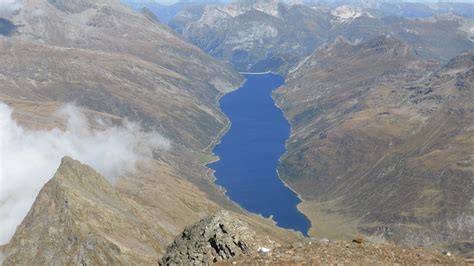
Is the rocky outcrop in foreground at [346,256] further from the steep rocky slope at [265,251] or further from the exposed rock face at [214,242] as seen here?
the exposed rock face at [214,242]

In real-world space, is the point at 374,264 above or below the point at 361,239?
below

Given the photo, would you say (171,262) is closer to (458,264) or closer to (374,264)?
(374,264)

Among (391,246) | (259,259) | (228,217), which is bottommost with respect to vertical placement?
(259,259)

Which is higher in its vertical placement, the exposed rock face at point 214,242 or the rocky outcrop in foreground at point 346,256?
the exposed rock face at point 214,242

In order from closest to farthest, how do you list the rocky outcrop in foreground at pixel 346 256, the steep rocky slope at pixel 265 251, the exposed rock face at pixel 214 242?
the rocky outcrop in foreground at pixel 346 256, the steep rocky slope at pixel 265 251, the exposed rock face at pixel 214 242

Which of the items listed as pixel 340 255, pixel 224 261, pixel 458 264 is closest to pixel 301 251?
pixel 340 255

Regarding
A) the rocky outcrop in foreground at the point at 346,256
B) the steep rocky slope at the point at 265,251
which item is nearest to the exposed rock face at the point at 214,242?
the steep rocky slope at the point at 265,251

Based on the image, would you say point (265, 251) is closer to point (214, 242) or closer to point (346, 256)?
point (346, 256)

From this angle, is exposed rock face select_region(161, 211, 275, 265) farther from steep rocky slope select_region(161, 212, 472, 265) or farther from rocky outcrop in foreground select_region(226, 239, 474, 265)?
rocky outcrop in foreground select_region(226, 239, 474, 265)
